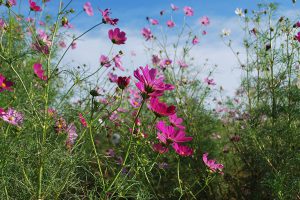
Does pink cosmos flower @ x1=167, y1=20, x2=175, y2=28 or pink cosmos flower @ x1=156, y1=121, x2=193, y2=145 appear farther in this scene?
pink cosmos flower @ x1=167, y1=20, x2=175, y2=28

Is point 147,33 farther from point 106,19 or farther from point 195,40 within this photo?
point 106,19

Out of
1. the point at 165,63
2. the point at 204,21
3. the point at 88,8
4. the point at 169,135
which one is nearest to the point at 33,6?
the point at 88,8

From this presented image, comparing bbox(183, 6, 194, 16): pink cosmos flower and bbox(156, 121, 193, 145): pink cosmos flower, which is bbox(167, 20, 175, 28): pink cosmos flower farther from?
bbox(156, 121, 193, 145): pink cosmos flower

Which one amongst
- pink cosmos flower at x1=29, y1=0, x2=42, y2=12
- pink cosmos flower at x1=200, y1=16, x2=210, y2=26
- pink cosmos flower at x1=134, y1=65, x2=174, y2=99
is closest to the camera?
pink cosmos flower at x1=134, y1=65, x2=174, y2=99

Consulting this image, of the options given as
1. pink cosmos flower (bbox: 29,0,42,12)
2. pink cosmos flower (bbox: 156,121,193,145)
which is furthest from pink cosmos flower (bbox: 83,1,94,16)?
pink cosmos flower (bbox: 156,121,193,145)

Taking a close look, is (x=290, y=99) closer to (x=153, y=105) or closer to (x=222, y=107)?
(x=222, y=107)

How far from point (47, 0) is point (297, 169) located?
1.86m

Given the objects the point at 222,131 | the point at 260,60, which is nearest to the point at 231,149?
the point at 222,131

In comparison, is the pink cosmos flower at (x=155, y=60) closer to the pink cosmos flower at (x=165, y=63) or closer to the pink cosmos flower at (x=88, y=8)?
the pink cosmos flower at (x=165, y=63)

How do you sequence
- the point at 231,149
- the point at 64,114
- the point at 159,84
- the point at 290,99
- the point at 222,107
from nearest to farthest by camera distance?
the point at 159,84, the point at 64,114, the point at 290,99, the point at 231,149, the point at 222,107

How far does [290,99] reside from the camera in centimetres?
286

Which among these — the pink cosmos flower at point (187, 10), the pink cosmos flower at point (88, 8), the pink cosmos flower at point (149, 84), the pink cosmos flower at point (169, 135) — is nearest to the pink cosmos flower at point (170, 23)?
the pink cosmos flower at point (187, 10)

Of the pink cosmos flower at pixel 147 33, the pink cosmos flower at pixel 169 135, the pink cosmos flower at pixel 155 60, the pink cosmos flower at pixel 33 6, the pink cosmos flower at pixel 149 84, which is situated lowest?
the pink cosmos flower at pixel 169 135

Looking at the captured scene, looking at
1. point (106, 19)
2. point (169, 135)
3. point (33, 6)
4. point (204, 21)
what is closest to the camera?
point (169, 135)
